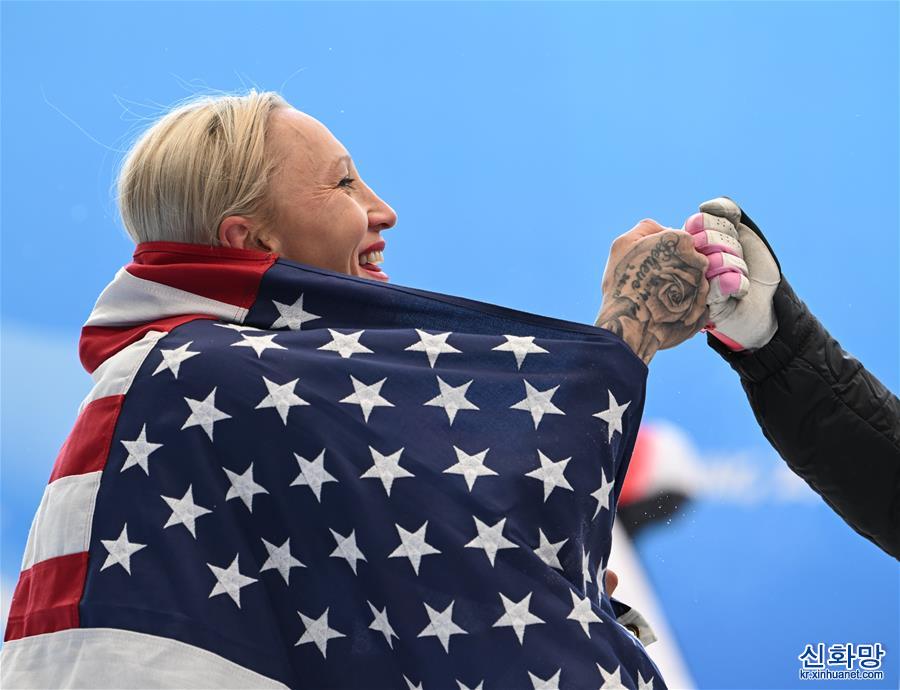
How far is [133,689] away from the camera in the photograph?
1.05m

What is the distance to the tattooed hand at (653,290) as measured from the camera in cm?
128

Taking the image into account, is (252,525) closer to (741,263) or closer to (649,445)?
(741,263)

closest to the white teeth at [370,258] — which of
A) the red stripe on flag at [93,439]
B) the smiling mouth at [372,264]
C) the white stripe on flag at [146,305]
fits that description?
the smiling mouth at [372,264]

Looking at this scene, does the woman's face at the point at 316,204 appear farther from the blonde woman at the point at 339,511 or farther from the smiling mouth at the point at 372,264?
the blonde woman at the point at 339,511

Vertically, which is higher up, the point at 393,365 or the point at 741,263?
the point at 741,263

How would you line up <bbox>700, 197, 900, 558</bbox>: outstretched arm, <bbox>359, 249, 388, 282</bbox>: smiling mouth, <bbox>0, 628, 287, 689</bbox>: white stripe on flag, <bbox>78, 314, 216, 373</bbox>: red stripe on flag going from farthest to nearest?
<bbox>700, 197, 900, 558</bbox>: outstretched arm → <bbox>359, 249, 388, 282</bbox>: smiling mouth → <bbox>78, 314, 216, 373</bbox>: red stripe on flag → <bbox>0, 628, 287, 689</bbox>: white stripe on flag

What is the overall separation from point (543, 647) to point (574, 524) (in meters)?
0.13

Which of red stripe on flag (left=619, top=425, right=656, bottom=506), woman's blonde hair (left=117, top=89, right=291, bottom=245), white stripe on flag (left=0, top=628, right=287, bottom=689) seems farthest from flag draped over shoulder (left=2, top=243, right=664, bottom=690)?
red stripe on flag (left=619, top=425, right=656, bottom=506)

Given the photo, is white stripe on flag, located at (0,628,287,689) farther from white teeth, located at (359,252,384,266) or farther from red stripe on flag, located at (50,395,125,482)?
white teeth, located at (359,252,384,266)

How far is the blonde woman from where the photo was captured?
3.47 ft

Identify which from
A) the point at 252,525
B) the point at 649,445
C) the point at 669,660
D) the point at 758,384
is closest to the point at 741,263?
the point at 758,384

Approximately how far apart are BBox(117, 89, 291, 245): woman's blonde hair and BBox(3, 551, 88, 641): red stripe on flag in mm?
445

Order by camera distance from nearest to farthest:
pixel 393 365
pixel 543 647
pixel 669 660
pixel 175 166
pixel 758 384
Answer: pixel 543 647
pixel 393 365
pixel 175 166
pixel 758 384
pixel 669 660

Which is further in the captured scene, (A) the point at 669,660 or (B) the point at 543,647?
(A) the point at 669,660
